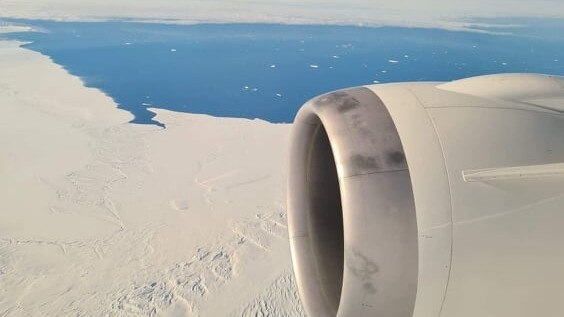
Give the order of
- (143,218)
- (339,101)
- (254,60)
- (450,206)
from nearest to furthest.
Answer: (450,206) < (339,101) < (143,218) < (254,60)

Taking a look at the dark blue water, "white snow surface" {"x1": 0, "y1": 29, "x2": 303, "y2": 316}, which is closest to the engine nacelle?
"white snow surface" {"x1": 0, "y1": 29, "x2": 303, "y2": 316}

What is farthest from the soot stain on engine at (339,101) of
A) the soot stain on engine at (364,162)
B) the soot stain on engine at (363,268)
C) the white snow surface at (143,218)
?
the white snow surface at (143,218)

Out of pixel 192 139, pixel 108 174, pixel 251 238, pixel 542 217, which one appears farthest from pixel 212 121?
pixel 542 217

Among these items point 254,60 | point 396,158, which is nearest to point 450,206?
point 396,158

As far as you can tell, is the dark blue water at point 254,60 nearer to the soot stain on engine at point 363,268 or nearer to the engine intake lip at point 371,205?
the engine intake lip at point 371,205

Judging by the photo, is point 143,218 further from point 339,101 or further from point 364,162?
point 364,162

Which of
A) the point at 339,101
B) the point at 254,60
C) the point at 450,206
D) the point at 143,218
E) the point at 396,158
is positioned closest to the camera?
the point at 450,206

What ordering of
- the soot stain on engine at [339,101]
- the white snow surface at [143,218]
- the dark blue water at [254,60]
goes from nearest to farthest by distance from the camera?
the soot stain on engine at [339,101] → the white snow surface at [143,218] → the dark blue water at [254,60]
